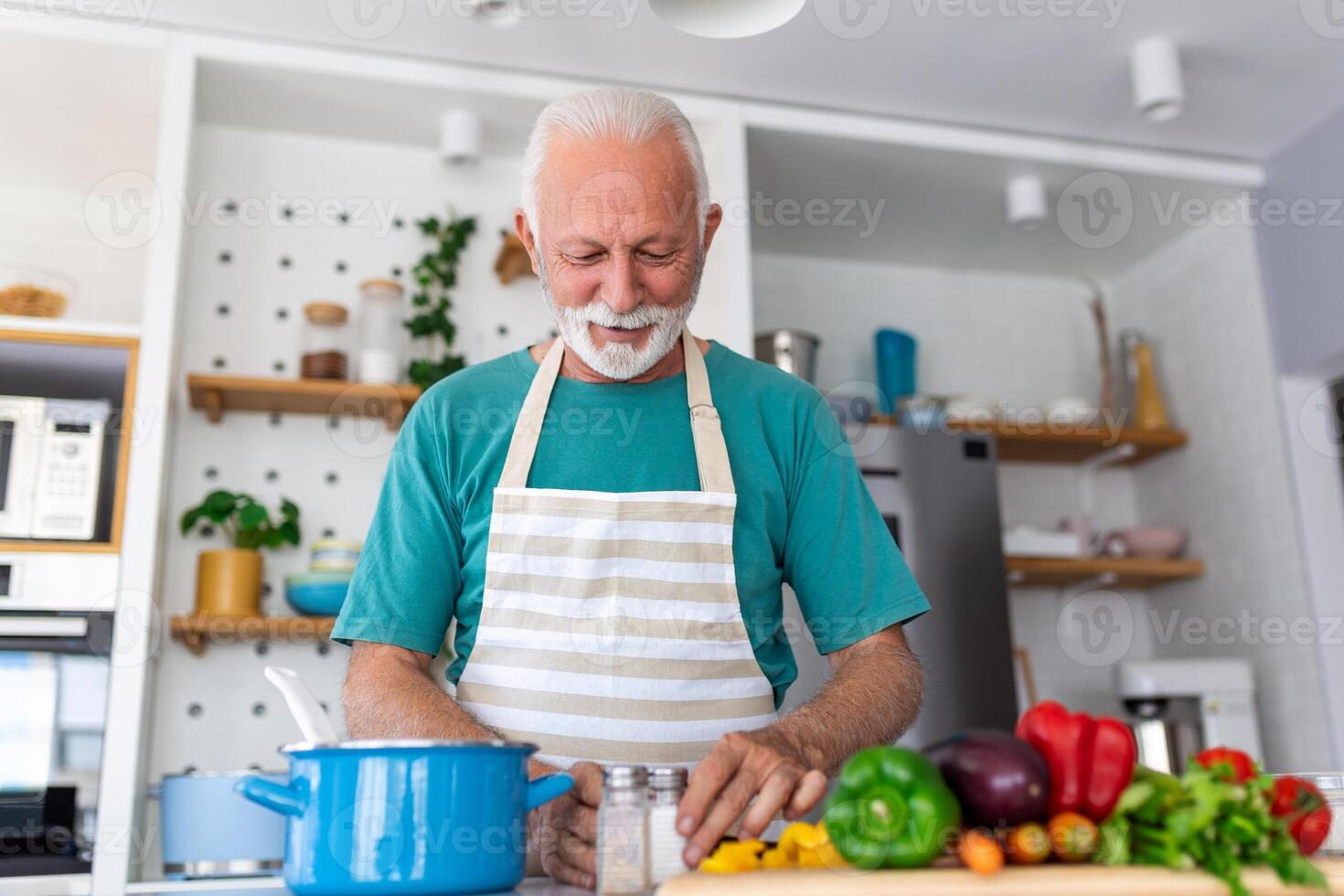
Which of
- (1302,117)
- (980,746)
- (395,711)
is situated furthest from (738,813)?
(1302,117)

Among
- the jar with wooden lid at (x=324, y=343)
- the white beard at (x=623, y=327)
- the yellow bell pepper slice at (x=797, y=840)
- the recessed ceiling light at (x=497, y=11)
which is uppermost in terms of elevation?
the recessed ceiling light at (x=497, y=11)

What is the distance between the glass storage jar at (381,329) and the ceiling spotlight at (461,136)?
37 centimetres

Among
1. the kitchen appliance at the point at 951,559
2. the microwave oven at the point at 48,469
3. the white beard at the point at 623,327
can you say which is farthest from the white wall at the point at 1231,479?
the microwave oven at the point at 48,469

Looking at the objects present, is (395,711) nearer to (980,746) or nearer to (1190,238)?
(980,746)

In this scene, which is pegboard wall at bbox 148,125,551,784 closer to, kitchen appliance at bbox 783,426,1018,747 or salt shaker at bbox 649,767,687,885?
kitchen appliance at bbox 783,426,1018,747

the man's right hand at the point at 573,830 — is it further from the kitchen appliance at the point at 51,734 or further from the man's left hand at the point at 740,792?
the kitchen appliance at the point at 51,734

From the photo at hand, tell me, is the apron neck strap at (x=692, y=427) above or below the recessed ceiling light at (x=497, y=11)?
below

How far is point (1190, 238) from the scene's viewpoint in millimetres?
3947

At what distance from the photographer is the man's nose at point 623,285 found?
1.40 metres

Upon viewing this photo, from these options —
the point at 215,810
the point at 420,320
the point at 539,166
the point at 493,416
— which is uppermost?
the point at 420,320

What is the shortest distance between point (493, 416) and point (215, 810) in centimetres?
115

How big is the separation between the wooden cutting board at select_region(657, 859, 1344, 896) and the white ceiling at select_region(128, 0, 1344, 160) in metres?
2.41

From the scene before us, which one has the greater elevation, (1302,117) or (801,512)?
(1302,117)

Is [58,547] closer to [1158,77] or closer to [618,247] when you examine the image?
[618,247]
